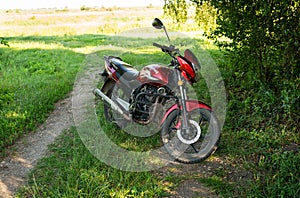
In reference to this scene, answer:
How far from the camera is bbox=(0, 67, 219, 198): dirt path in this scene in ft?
12.4

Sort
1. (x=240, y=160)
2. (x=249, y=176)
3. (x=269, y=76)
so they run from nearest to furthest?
(x=249, y=176)
(x=240, y=160)
(x=269, y=76)

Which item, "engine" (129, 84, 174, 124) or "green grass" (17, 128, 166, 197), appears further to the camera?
"engine" (129, 84, 174, 124)

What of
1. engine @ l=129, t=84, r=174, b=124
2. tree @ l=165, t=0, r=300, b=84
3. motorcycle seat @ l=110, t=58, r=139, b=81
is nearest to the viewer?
→ engine @ l=129, t=84, r=174, b=124

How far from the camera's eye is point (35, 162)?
4.54 m

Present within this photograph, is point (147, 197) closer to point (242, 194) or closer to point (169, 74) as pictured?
point (242, 194)

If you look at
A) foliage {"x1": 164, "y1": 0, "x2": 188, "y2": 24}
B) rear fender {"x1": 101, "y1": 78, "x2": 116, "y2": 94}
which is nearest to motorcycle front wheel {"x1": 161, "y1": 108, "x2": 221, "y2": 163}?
rear fender {"x1": 101, "y1": 78, "x2": 116, "y2": 94}

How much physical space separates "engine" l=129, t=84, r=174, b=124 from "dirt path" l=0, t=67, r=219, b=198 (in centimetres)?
79

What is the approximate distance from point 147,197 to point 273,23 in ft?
10.7

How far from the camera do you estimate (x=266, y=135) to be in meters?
4.49

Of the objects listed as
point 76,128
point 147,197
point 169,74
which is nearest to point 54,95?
point 76,128

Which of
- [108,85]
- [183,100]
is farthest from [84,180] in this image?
[108,85]

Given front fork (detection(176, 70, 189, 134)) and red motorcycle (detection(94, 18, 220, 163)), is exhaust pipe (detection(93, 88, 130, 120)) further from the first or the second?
front fork (detection(176, 70, 189, 134))

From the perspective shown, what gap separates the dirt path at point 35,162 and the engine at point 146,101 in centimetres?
79

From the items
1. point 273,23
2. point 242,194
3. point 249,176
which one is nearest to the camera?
point 242,194
